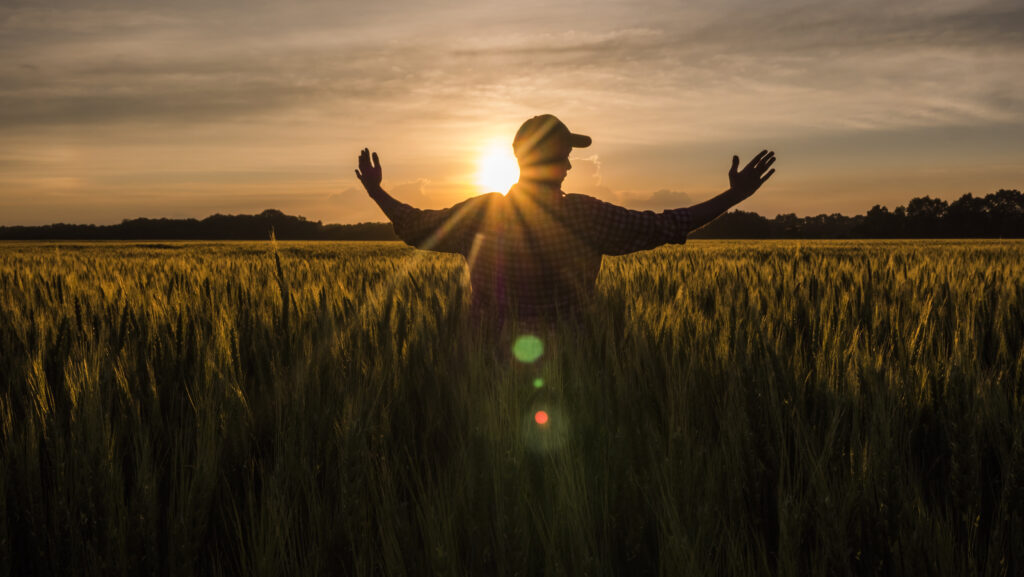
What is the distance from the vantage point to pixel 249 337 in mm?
2590

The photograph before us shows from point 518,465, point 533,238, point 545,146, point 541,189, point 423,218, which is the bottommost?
point 518,465

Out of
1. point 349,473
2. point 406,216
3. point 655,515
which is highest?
point 406,216

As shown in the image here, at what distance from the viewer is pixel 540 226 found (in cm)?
321

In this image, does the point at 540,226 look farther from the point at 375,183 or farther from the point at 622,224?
the point at 375,183

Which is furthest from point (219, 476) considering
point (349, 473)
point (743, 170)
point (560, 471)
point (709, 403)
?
point (743, 170)

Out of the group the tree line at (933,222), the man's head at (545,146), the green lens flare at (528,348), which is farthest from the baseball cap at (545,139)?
the tree line at (933,222)

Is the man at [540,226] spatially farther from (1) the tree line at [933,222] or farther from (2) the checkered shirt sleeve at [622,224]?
(1) the tree line at [933,222]

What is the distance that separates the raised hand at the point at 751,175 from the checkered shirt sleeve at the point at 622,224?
0.27 m

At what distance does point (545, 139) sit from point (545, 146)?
32 mm

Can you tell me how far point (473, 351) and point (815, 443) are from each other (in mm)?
1005

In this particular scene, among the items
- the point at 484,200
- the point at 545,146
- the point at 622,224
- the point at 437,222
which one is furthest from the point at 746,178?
the point at 437,222

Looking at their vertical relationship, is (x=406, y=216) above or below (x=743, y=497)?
above

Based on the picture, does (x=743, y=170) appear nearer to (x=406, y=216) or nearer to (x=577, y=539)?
(x=406, y=216)

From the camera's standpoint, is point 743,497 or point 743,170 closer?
point 743,497
